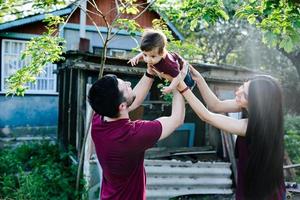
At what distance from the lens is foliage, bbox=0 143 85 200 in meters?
6.23

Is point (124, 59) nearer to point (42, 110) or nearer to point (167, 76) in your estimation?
point (167, 76)

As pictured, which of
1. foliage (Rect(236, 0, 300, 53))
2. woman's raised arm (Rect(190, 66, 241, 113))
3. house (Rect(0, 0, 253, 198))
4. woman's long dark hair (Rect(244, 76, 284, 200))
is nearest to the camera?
woman's long dark hair (Rect(244, 76, 284, 200))

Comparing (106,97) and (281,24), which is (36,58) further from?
(281,24)

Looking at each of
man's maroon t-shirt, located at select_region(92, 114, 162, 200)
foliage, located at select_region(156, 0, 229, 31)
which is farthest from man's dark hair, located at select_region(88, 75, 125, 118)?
foliage, located at select_region(156, 0, 229, 31)

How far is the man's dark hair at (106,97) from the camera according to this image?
2301 millimetres

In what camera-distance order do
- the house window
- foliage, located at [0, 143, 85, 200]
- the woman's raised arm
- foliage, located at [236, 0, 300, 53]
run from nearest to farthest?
1. the woman's raised arm
2. foliage, located at [236, 0, 300, 53]
3. foliage, located at [0, 143, 85, 200]
4. the house window

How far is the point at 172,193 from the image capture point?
6.65 metres

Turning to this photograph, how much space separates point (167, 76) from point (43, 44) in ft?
9.34

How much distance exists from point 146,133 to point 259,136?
0.72m

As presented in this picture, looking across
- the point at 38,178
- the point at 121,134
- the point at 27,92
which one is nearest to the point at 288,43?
the point at 121,134

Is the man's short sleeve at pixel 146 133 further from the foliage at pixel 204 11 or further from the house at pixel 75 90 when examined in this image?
the house at pixel 75 90

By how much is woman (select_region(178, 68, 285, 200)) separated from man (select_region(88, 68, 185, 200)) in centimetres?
36

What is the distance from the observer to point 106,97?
2.30m

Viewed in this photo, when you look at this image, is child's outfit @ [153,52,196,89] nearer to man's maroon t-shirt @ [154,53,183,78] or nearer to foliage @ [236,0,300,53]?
man's maroon t-shirt @ [154,53,183,78]
